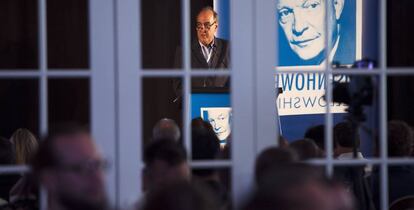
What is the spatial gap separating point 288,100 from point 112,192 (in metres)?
4.02

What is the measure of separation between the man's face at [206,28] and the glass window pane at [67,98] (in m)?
1.33

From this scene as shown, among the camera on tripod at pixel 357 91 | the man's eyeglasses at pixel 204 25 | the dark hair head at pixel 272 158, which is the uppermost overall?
the man's eyeglasses at pixel 204 25

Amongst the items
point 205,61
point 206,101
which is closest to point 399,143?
point 206,101

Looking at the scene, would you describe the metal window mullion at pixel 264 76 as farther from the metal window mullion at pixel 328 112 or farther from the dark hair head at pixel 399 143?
the dark hair head at pixel 399 143

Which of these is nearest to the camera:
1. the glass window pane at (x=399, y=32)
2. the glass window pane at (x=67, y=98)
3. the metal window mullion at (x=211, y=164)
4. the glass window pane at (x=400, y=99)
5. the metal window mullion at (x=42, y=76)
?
the metal window mullion at (x=42, y=76)

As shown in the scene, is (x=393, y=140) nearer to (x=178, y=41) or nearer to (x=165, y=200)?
(x=165, y=200)

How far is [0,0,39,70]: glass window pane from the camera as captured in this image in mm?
7930

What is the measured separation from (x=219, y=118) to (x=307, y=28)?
4.63ft

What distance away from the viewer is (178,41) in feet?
28.3

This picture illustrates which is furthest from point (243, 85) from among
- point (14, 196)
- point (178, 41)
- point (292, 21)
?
point (178, 41)

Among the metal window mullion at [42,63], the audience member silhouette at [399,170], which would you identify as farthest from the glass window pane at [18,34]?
the audience member silhouette at [399,170]

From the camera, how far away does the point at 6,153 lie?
4.68 metres

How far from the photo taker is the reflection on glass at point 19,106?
26.1ft

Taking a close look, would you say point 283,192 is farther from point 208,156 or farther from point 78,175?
point 208,156
